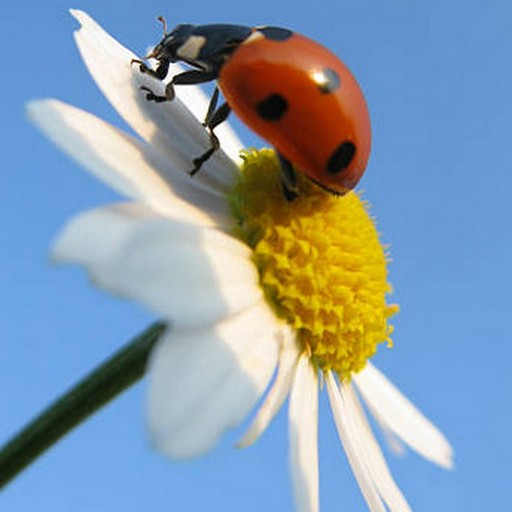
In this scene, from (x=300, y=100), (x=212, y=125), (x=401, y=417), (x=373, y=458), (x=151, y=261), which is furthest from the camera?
(x=401, y=417)

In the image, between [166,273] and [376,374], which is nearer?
[166,273]

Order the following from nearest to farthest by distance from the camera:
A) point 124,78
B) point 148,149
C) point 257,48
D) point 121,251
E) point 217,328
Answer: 1. point 121,251
2. point 217,328
3. point 257,48
4. point 148,149
5. point 124,78

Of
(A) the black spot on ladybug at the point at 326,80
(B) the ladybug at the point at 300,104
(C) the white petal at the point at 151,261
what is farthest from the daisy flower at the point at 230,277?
(A) the black spot on ladybug at the point at 326,80

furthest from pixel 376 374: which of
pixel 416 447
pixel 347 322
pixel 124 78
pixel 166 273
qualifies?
pixel 166 273

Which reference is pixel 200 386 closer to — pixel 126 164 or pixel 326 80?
pixel 126 164

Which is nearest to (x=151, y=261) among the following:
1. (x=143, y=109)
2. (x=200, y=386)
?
(x=200, y=386)

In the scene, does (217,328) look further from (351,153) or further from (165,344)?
(351,153)
